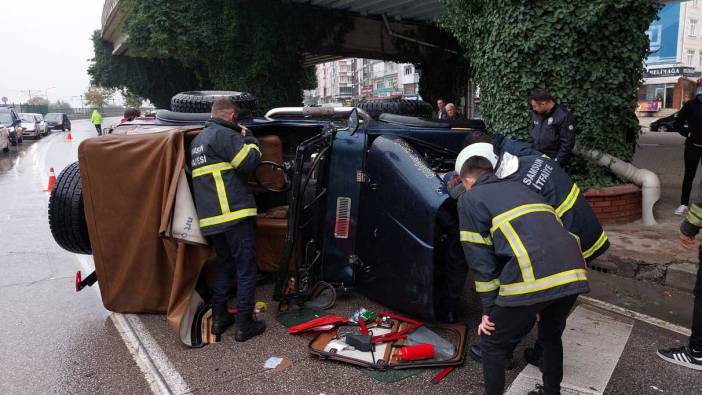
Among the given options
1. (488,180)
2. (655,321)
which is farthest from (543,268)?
(655,321)

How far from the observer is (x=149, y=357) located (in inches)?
145

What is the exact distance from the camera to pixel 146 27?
42.9 ft

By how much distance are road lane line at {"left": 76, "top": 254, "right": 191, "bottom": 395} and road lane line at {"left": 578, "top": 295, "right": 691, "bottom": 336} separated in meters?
3.45

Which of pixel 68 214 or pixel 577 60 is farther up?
pixel 577 60

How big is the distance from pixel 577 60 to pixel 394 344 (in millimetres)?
4460

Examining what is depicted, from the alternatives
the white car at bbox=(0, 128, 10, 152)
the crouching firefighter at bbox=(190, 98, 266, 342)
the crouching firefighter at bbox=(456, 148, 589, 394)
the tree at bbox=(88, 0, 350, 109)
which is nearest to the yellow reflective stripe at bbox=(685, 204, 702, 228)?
the crouching firefighter at bbox=(456, 148, 589, 394)

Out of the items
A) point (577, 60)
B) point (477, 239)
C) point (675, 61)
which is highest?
point (675, 61)

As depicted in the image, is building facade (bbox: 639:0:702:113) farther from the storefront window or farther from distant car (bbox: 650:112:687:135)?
distant car (bbox: 650:112:687:135)

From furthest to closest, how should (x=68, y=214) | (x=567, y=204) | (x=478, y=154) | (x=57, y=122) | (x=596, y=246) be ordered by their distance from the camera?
1. (x=57, y=122)
2. (x=68, y=214)
3. (x=596, y=246)
4. (x=567, y=204)
5. (x=478, y=154)

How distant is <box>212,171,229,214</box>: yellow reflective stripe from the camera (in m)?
3.81

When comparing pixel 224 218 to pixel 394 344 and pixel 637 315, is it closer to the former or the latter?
pixel 394 344

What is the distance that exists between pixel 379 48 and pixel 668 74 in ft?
99.9

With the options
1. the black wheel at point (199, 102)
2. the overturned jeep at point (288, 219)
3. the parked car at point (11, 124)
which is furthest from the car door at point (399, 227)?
the parked car at point (11, 124)

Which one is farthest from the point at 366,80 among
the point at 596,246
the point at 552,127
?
the point at 596,246
